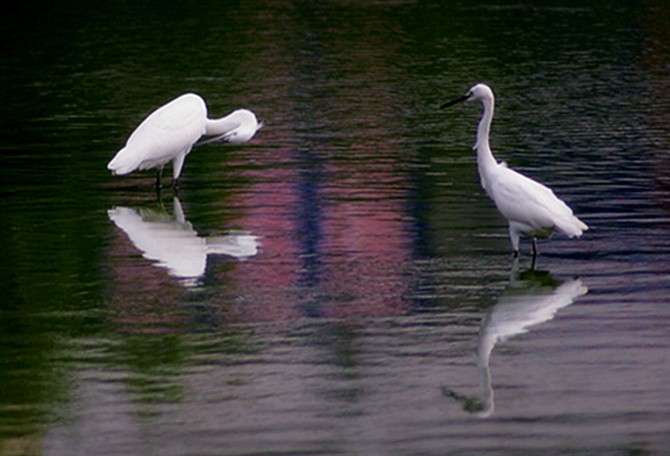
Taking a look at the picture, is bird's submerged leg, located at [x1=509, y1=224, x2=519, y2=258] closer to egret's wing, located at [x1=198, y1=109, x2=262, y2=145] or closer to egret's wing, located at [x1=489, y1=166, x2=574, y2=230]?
egret's wing, located at [x1=489, y1=166, x2=574, y2=230]

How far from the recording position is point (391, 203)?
1402cm

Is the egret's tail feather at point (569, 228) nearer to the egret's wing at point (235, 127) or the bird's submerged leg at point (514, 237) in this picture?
the bird's submerged leg at point (514, 237)

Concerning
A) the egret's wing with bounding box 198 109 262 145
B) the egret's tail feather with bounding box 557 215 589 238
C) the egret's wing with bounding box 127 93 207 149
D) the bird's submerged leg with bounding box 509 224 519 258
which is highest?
the egret's tail feather with bounding box 557 215 589 238

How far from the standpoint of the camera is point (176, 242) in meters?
12.7

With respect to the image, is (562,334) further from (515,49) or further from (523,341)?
(515,49)

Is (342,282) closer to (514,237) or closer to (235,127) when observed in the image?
(514,237)

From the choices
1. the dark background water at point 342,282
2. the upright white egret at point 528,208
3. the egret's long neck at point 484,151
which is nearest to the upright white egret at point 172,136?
the dark background water at point 342,282

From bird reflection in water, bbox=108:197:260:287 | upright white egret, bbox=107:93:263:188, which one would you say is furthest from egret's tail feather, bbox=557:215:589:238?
upright white egret, bbox=107:93:263:188

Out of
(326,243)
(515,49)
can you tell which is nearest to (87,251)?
(326,243)

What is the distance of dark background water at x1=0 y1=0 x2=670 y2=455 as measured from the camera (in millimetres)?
7859

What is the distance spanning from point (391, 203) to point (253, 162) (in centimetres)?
301

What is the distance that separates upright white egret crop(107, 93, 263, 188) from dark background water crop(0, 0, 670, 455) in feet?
0.98

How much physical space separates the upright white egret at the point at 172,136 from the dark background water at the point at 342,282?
0.30m

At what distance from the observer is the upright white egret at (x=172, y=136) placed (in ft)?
49.5
